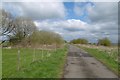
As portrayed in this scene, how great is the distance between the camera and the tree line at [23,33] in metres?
67.4

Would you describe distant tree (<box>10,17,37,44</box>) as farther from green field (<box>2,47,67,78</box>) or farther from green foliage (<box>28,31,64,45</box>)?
green field (<box>2,47,67,78</box>)

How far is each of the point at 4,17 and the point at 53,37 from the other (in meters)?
16.3

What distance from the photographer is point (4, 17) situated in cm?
6612

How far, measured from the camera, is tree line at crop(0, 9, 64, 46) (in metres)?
67.4

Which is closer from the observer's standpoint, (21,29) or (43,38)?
(43,38)

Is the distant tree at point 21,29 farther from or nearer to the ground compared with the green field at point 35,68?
farther from the ground

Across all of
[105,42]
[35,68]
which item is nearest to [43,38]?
[105,42]

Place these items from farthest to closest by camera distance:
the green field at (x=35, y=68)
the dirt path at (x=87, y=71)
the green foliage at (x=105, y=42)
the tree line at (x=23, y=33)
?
the green foliage at (x=105, y=42), the tree line at (x=23, y=33), the dirt path at (x=87, y=71), the green field at (x=35, y=68)

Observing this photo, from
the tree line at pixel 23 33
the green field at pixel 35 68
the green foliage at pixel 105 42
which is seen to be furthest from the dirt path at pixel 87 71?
the green foliage at pixel 105 42

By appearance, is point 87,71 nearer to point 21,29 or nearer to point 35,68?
point 35,68

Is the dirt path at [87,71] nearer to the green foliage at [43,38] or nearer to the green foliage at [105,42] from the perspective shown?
the green foliage at [43,38]

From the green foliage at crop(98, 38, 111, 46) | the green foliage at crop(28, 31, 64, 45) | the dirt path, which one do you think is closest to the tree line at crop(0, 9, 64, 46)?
the green foliage at crop(28, 31, 64, 45)

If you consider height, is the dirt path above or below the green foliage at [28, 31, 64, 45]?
below

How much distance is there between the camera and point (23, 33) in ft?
251
